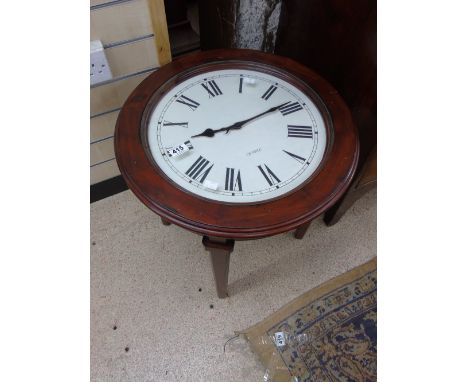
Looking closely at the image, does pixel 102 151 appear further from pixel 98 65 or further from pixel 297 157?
pixel 297 157

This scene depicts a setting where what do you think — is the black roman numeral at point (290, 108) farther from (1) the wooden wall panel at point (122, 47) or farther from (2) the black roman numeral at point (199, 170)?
(1) the wooden wall panel at point (122, 47)

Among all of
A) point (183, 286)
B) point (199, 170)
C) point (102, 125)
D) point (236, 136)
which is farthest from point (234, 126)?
point (183, 286)

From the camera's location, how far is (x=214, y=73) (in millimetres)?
828

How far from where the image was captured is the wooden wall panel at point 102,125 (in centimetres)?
100

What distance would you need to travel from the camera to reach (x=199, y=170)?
0.71 metres

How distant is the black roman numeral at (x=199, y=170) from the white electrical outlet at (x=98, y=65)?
1.04 ft

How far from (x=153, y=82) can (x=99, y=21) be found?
6.2 inches

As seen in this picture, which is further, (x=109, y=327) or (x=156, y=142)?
(x=109, y=327)

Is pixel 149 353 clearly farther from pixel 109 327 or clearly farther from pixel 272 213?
pixel 272 213

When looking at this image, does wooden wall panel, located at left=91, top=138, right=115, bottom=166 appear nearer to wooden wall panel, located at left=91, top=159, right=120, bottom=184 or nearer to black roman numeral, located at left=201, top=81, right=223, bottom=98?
wooden wall panel, located at left=91, top=159, right=120, bottom=184

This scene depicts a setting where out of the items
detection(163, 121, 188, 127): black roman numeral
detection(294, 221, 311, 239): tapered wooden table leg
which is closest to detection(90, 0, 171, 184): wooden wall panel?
detection(163, 121, 188, 127): black roman numeral

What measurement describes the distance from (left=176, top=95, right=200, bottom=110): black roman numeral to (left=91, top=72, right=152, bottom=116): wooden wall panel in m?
0.21

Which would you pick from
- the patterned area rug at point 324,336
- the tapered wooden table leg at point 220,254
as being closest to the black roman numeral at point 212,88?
the tapered wooden table leg at point 220,254

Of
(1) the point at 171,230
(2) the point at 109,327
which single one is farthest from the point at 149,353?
(1) the point at 171,230
